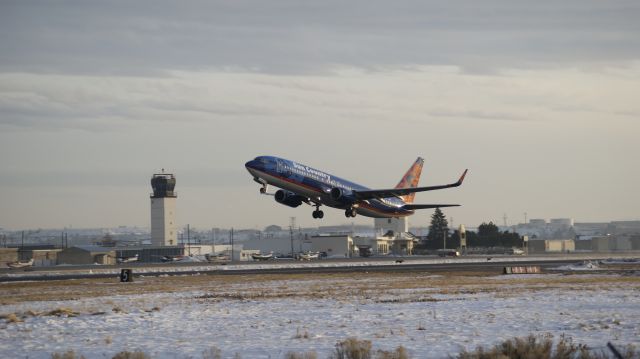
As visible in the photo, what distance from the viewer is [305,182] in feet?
237

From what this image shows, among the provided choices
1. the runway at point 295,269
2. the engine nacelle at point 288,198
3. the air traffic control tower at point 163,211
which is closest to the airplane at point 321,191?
the engine nacelle at point 288,198

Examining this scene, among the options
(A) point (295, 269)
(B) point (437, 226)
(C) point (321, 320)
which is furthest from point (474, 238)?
(C) point (321, 320)

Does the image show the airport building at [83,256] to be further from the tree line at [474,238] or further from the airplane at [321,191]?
the airplane at [321,191]

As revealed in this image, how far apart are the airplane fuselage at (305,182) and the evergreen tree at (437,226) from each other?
356 feet

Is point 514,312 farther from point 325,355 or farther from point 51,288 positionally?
point 51,288

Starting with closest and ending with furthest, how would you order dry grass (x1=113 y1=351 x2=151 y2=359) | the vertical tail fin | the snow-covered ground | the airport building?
1. dry grass (x1=113 y1=351 x2=151 y2=359)
2. the snow-covered ground
3. the vertical tail fin
4. the airport building

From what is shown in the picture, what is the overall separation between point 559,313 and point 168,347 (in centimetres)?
1486

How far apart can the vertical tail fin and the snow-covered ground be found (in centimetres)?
4787

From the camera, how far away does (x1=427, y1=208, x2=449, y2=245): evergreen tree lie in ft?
622

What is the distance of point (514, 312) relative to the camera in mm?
32969

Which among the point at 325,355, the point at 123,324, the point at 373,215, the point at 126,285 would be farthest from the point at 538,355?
the point at 373,215

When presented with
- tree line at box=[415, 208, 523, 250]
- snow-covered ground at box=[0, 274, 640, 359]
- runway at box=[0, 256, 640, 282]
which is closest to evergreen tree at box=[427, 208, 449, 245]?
tree line at box=[415, 208, 523, 250]

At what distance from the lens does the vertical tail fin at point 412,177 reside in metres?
95.9

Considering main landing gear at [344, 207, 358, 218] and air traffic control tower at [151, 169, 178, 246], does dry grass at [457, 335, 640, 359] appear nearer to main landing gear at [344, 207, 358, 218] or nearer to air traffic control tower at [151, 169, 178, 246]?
main landing gear at [344, 207, 358, 218]
